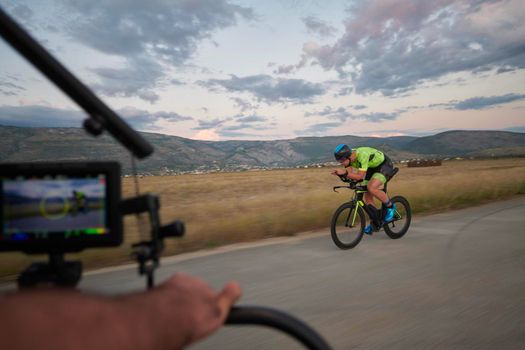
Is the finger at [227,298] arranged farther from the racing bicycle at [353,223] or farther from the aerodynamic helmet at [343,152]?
the aerodynamic helmet at [343,152]

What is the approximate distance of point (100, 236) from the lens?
1284 mm

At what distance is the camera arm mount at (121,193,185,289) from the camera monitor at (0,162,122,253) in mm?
160

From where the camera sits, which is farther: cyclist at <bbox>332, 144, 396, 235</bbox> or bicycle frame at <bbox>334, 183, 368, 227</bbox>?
bicycle frame at <bbox>334, 183, 368, 227</bbox>

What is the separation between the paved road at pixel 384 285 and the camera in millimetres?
3428

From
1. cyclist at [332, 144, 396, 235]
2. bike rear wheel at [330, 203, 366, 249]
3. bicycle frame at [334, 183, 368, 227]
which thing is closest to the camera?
bike rear wheel at [330, 203, 366, 249]

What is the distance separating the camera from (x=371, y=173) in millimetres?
8203

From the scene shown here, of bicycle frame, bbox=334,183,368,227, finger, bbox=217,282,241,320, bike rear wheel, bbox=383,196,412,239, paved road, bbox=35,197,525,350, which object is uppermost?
finger, bbox=217,282,241,320

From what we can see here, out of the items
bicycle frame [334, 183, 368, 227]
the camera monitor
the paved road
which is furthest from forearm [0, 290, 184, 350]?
bicycle frame [334, 183, 368, 227]

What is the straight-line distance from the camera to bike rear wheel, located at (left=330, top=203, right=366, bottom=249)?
7.15 metres

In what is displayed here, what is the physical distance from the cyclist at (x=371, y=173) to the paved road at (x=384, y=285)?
54 cm

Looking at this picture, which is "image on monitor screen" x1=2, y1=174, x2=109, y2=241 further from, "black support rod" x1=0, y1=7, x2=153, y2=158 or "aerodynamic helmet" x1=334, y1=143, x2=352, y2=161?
"aerodynamic helmet" x1=334, y1=143, x2=352, y2=161

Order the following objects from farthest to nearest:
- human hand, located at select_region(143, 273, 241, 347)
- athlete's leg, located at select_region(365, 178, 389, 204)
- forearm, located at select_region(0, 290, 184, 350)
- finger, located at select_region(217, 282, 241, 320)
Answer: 1. athlete's leg, located at select_region(365, 178, 389, 204)
2. finger, located at select_region(217, 282, 241, 320)
3. human hand, located at select_region(143, 273, 241, 347)
4. forearm, located at select_region(0, 290, 184, 350)

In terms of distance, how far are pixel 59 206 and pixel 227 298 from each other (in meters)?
0.67

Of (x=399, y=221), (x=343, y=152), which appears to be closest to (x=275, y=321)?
(x=343, y=152)
